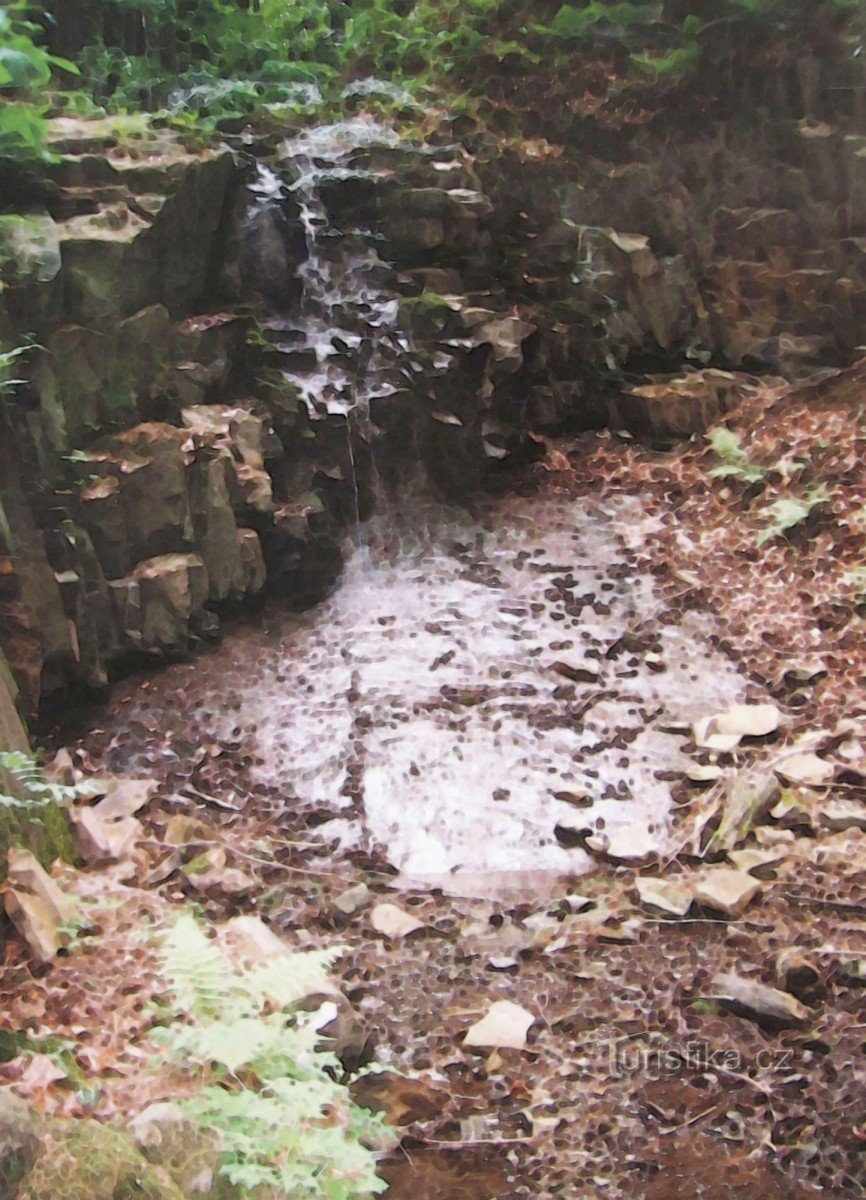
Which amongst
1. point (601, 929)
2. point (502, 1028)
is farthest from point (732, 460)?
point (502, 1028)

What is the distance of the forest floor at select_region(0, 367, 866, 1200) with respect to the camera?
8.89ft

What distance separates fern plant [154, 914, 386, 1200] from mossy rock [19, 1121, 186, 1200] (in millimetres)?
188

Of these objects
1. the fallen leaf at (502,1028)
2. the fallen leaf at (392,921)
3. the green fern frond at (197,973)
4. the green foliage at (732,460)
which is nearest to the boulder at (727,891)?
the fallen leaf at (502,1028)

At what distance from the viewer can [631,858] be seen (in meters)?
4.11

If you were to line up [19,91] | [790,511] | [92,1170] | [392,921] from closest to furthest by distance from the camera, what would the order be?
[92,1170] → [392,921] → [19,91] → [790,511]

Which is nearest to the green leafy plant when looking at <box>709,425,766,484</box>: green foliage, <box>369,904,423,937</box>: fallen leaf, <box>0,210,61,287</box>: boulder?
<box>369,904,423,937</box>: fallen leaf

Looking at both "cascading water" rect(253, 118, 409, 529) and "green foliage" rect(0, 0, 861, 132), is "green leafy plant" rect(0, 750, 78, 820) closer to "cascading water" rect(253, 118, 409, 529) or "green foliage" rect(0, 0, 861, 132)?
"cascading water" rect(253, 118, 409, 529)

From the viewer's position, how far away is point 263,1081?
8.29ft

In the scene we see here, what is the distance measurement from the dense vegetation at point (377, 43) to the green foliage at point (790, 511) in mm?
3285

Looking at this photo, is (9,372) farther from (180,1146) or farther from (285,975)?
(180,1146)

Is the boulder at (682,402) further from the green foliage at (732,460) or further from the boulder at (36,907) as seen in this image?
the boulder at (36,907)

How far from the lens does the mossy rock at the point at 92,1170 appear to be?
1925 millimetres

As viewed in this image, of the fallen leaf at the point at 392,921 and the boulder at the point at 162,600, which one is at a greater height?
the boulder at the point at 162,600

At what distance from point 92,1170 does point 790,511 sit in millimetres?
5265
